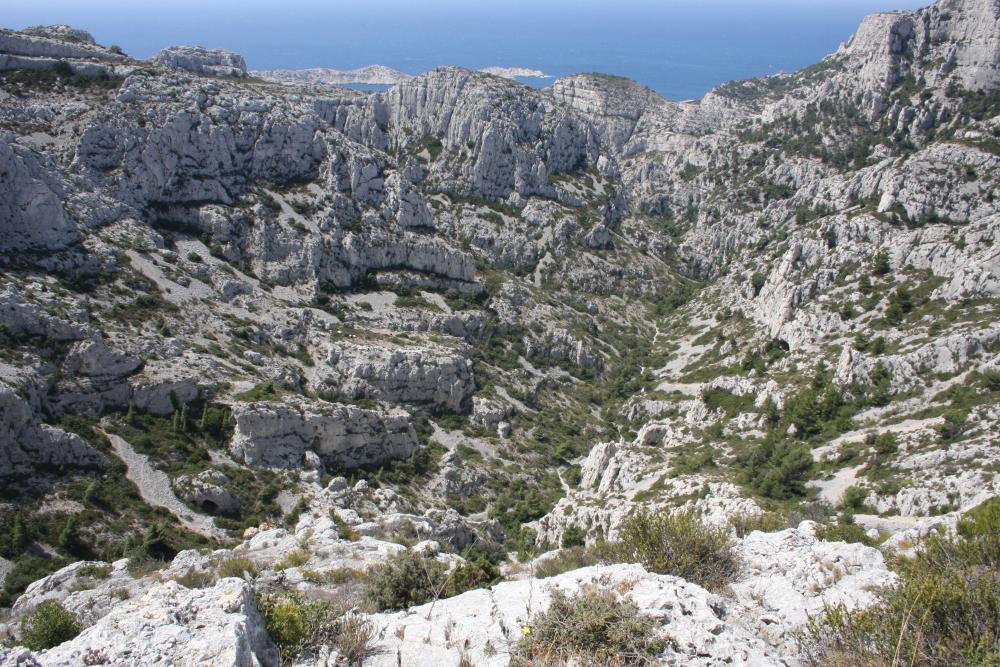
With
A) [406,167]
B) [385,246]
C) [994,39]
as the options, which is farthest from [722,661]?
[994,39]

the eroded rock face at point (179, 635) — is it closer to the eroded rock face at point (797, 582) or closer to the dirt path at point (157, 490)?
the eroded rock face at point (797, 582)

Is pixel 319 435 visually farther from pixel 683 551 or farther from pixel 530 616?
pixel 530 616

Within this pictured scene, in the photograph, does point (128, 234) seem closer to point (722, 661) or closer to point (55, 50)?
point (55, 50)

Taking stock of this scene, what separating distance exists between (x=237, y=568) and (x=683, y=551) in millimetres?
12549

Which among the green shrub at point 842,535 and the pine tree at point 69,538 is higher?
the green shrub at point 842,535

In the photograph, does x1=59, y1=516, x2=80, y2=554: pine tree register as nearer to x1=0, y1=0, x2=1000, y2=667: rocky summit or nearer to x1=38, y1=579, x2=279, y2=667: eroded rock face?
x1=0, y1=0, x2=1000, y2=667: rocky summit

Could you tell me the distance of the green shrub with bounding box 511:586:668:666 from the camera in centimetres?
1041

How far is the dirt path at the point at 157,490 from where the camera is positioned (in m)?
34.9

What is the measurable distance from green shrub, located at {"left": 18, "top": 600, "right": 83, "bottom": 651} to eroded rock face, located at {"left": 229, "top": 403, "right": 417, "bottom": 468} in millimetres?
29321

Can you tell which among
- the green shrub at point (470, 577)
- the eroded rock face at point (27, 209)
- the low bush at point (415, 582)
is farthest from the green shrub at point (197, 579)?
the eroded rock face at point (27, 209)

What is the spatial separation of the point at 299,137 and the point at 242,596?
74763 mm

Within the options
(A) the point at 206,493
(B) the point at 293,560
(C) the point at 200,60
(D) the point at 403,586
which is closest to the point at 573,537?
(A) the point at 206,493

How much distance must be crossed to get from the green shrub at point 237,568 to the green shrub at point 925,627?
1452cm

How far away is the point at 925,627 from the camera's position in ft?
33.1
